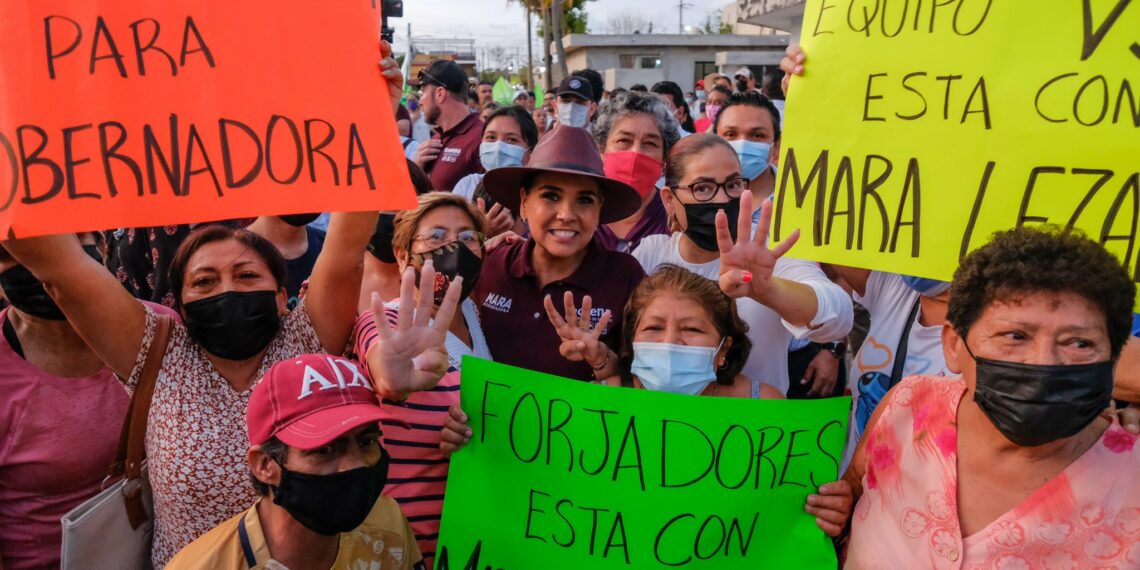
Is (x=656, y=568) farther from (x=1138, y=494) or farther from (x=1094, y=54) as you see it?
(x=1094, y=54)

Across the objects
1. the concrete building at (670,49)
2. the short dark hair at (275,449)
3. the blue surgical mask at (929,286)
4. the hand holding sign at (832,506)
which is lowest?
the hand holding sign at (832,506)

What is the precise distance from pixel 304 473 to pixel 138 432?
0.76 meters

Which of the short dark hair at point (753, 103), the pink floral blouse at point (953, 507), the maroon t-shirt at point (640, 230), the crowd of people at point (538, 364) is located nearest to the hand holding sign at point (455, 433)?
the crowd of people at point (538, 364)

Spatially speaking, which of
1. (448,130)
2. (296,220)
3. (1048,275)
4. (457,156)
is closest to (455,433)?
(1048,275)

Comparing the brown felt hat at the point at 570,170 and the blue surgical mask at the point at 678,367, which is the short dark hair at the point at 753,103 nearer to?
the brown felt hat at the point at 570,170

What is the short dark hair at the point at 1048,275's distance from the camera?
1.80 metres

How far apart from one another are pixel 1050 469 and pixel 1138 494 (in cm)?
17

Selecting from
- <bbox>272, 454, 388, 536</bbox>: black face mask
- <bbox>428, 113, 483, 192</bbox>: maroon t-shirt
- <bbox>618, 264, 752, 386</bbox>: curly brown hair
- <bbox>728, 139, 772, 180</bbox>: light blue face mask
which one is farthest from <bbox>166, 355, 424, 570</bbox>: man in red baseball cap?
<bbox>428, 113, 483, 192</bbox>: maroon t-shirt

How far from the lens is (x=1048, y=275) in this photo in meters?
1.80

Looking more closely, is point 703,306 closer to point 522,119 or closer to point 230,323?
point 230,323

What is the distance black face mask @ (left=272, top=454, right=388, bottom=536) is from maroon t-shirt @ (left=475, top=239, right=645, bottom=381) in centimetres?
101

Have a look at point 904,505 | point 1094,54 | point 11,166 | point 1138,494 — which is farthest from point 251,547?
point 1094,54

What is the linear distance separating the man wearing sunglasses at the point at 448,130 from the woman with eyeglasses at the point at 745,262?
3.21 meters

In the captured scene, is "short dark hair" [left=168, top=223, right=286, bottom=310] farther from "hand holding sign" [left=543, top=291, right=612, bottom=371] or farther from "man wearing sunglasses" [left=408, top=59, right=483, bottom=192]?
"man wearing sunglasses" [left=408, top=59, right=483, bottom=192]
